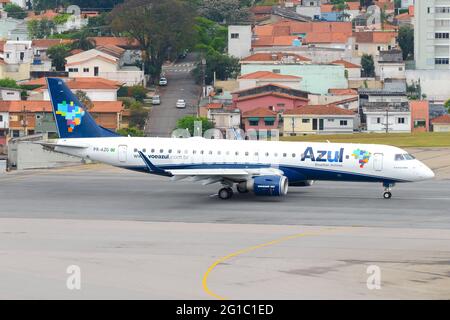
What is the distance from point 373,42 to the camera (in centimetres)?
15862

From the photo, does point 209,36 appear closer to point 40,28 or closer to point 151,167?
point 40,28

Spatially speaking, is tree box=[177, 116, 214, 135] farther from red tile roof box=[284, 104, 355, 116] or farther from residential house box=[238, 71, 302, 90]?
residential house box=[238, 71, 302, 90]

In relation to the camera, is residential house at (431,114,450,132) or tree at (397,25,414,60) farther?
tree at (397,25,414,60)

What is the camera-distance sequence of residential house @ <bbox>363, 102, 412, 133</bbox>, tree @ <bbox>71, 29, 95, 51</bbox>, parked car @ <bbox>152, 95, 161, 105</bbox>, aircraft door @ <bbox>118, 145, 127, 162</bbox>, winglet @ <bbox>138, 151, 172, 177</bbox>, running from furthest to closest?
tree @ <bbox>71, 29, 95, 51</bbox> < parked car @ <bbox>152, 95, 161, 105</bbox> < residential house @ <bbox>363, 102, 412, 133</bbox> < aircraft door @ <bbox>118, 145, 127, 162</bbox> < winglet @ <bbox>138, 151, 172, 177</bbox>

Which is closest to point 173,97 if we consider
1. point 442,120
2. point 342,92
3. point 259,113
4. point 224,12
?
point 342,92

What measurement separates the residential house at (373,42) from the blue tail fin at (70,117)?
328ft

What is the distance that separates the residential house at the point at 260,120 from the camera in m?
111

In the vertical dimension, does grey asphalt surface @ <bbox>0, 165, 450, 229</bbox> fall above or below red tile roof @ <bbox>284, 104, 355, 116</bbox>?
below

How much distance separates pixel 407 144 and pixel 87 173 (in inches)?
966

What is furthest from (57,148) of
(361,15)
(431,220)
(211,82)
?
(361,15)

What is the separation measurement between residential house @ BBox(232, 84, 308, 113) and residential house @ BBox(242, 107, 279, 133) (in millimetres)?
4325

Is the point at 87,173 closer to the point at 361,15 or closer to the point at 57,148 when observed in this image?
the point at 57,148

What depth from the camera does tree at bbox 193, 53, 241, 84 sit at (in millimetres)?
139125

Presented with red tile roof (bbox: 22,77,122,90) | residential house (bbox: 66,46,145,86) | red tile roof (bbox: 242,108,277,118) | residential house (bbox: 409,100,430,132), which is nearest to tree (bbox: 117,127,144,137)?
red tile roof (bbox: 242,108,277,118)
